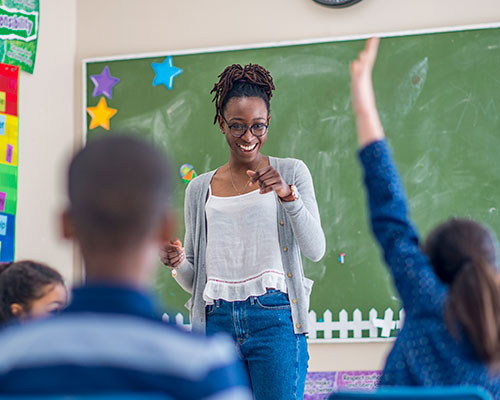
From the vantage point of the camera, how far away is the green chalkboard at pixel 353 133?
11.4 ft

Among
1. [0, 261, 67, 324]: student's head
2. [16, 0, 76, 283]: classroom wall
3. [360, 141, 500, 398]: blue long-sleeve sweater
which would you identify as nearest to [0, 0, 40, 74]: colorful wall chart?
[16, 0, 76, 283]: classroom wall

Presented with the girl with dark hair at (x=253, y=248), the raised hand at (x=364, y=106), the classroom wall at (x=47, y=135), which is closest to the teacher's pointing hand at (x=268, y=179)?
the girl with dark hair at (x=253, y=248)

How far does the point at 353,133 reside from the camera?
363 cm

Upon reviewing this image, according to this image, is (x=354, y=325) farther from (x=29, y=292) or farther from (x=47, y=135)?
(x=29, y=292)

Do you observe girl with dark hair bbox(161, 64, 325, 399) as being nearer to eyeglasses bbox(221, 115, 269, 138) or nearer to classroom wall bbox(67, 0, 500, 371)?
eyeglasses bbox(221, 115, 269, 138)

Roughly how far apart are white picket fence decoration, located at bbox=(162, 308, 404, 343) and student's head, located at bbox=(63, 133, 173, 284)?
106 inches

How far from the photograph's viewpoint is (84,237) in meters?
0.84

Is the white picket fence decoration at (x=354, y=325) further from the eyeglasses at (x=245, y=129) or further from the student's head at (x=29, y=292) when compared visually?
the student's head at (x=29, y=292)

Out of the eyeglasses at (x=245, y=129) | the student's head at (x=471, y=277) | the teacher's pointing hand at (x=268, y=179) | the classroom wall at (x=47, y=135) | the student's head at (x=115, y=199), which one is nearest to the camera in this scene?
the student's head at (x=115, y=199)

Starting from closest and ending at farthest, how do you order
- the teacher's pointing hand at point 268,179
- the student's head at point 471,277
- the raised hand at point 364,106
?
1. the student's head at point 471,277
2. the raised hand at point 364,106
3. the teacher's pointing hand at point 268,179

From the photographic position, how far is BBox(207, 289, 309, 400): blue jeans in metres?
2.02

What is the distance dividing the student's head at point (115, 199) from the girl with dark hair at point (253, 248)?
1.14m

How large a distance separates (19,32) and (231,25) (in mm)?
1142

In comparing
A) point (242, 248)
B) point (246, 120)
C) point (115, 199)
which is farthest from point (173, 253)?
point (115, 199)
